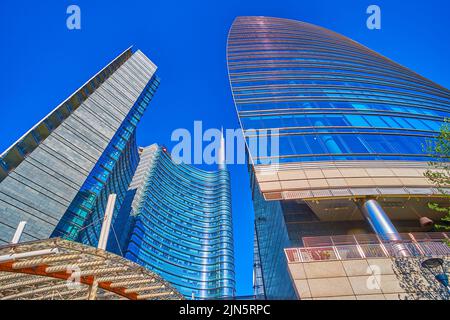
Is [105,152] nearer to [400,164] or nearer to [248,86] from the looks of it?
[248,86]

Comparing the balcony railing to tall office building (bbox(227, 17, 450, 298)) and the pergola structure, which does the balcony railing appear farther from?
the pergola structure

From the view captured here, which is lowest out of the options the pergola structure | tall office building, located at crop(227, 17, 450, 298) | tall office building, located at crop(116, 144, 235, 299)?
the pergola structure

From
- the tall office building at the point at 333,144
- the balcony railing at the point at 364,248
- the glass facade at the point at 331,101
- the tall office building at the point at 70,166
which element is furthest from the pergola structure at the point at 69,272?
the glass facade at the point at 331,101

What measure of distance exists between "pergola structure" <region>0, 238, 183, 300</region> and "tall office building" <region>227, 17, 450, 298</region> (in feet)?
23.0

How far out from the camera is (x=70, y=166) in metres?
37.2

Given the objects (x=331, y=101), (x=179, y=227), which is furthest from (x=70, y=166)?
(x=179, y=227)

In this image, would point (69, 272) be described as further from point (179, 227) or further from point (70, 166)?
point (179, 227)

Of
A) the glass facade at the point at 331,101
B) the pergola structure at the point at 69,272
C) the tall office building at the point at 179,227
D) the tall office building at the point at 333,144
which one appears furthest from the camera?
the tall office building at the point at 179,227

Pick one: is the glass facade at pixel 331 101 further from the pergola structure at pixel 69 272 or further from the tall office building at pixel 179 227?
the tall office building at pixel 179 227

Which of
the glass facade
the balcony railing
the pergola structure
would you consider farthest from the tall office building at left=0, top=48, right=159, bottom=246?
the glass facade

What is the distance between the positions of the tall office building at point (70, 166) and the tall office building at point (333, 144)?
15.0 metres

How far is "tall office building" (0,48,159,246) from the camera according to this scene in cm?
2878

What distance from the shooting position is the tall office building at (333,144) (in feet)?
48.6
